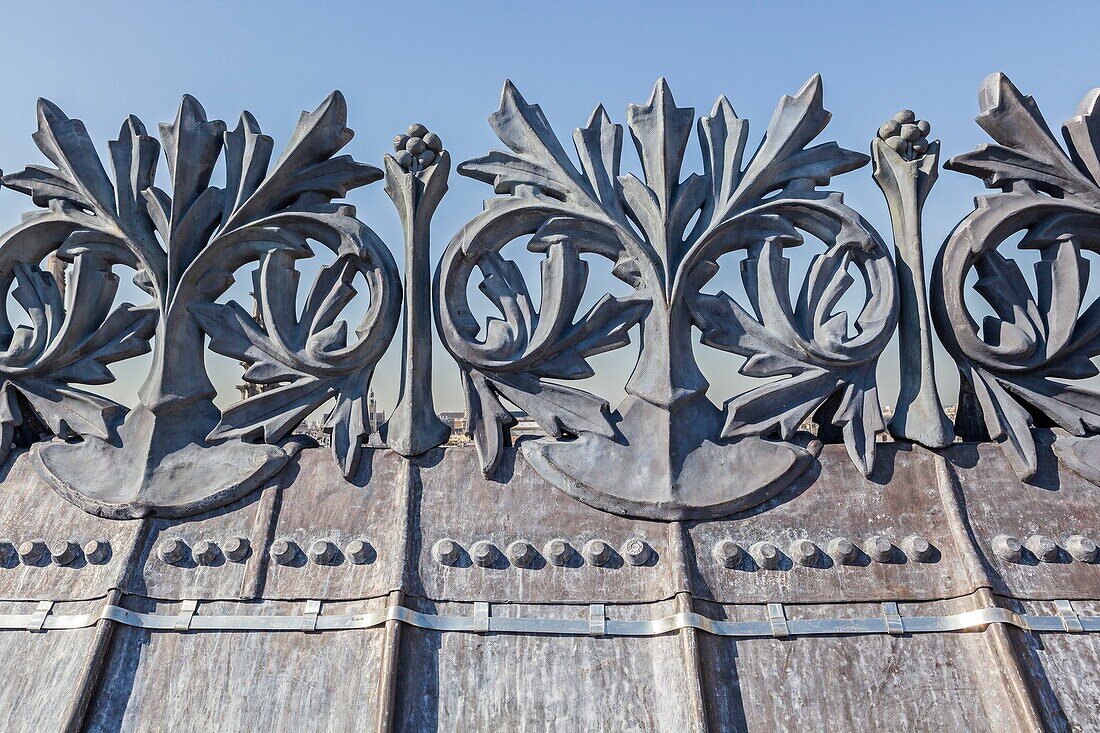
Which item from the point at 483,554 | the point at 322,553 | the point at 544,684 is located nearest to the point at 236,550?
the point at 322,553

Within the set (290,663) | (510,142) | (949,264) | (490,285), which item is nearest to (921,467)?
(949,264)

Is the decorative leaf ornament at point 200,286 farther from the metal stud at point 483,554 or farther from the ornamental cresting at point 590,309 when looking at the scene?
the metal stud at point 483,554

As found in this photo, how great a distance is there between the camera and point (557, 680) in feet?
10.3

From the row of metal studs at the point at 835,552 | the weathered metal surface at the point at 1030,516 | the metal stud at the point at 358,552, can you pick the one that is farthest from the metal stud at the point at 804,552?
the metal stud at the point at 358,552

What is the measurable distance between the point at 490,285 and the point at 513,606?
139 cm

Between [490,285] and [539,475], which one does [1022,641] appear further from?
[490,285]

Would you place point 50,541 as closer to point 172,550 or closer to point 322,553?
point 172,550

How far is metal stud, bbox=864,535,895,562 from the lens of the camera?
11.3 feet

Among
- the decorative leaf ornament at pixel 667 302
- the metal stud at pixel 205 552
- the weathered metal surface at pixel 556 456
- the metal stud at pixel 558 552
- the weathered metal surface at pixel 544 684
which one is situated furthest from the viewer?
the decorative leaf ornament at pixel 667 302

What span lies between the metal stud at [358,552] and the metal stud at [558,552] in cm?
71

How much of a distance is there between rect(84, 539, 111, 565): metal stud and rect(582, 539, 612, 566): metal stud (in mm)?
1948

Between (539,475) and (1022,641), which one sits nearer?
(1022,641)

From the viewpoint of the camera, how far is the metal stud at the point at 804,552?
11.3ft

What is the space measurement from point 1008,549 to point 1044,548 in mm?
138
